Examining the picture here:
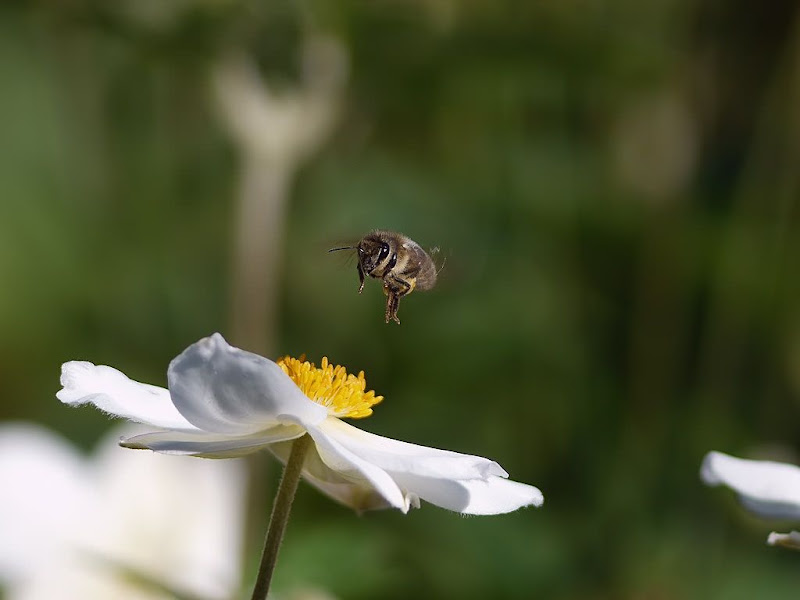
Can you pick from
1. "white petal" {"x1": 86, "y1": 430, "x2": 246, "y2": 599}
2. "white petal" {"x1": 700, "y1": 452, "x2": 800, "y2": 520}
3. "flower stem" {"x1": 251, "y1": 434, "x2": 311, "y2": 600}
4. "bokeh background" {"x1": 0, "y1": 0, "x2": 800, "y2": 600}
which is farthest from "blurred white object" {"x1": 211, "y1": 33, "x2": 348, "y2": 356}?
"white petal" {"x1": 700, "y1": 452, "x2": 800, "y2": 520}

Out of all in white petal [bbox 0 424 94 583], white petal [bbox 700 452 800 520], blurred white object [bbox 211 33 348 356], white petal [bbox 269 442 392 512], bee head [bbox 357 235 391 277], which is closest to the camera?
white petal [bbox 700 452 800 520]

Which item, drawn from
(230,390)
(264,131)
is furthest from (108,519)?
(230,390)

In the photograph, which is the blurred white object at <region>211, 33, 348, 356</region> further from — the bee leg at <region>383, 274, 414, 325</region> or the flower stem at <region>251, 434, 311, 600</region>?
the flower stem at <region>251, 434, 311, 600</region>

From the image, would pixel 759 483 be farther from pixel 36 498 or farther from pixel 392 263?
pixel 36 498

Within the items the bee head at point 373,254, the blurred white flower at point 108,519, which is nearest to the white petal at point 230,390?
the bee head at point 373,254

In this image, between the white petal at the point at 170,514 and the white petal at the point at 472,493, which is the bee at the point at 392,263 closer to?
the white petal at the point at 472,493

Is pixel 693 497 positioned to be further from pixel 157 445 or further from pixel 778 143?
pixel 157 445
